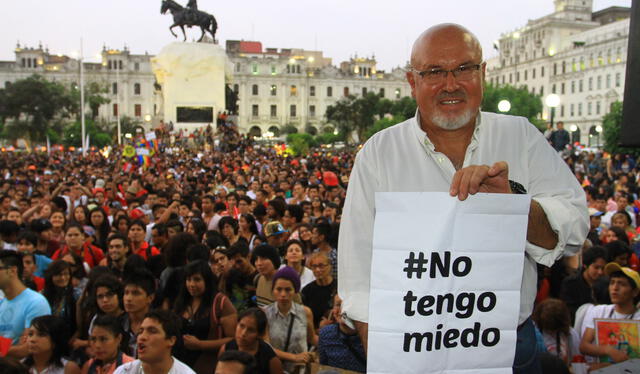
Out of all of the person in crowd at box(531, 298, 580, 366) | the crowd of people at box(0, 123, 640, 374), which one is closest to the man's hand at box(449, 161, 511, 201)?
the crowd of people at box(0, 123, 640, 374)

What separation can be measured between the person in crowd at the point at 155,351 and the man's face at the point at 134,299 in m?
0.84

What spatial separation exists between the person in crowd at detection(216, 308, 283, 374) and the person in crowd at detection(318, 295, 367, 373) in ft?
3.67

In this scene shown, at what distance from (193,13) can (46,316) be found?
33.6m

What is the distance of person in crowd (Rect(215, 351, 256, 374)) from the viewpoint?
12.9ft

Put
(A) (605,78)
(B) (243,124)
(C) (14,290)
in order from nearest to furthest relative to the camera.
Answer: (C) (14,290) < (A) (605,78) < (B) (243,124)

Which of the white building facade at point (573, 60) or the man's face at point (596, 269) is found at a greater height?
the white building facade at point (573, 60)

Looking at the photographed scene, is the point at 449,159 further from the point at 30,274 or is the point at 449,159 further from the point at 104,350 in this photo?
the point at 30,274

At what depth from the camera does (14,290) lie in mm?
5148

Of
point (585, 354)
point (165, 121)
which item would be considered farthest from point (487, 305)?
point (165, 121)

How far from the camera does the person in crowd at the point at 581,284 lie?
6004 mm

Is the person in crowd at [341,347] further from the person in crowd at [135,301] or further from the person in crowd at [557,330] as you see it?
the person in crowd at [557,330]

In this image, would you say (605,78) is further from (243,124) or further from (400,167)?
(400,167)

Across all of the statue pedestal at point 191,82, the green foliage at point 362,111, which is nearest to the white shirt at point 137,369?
the statue pedestal at point 191,82

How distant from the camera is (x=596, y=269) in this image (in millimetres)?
6391
